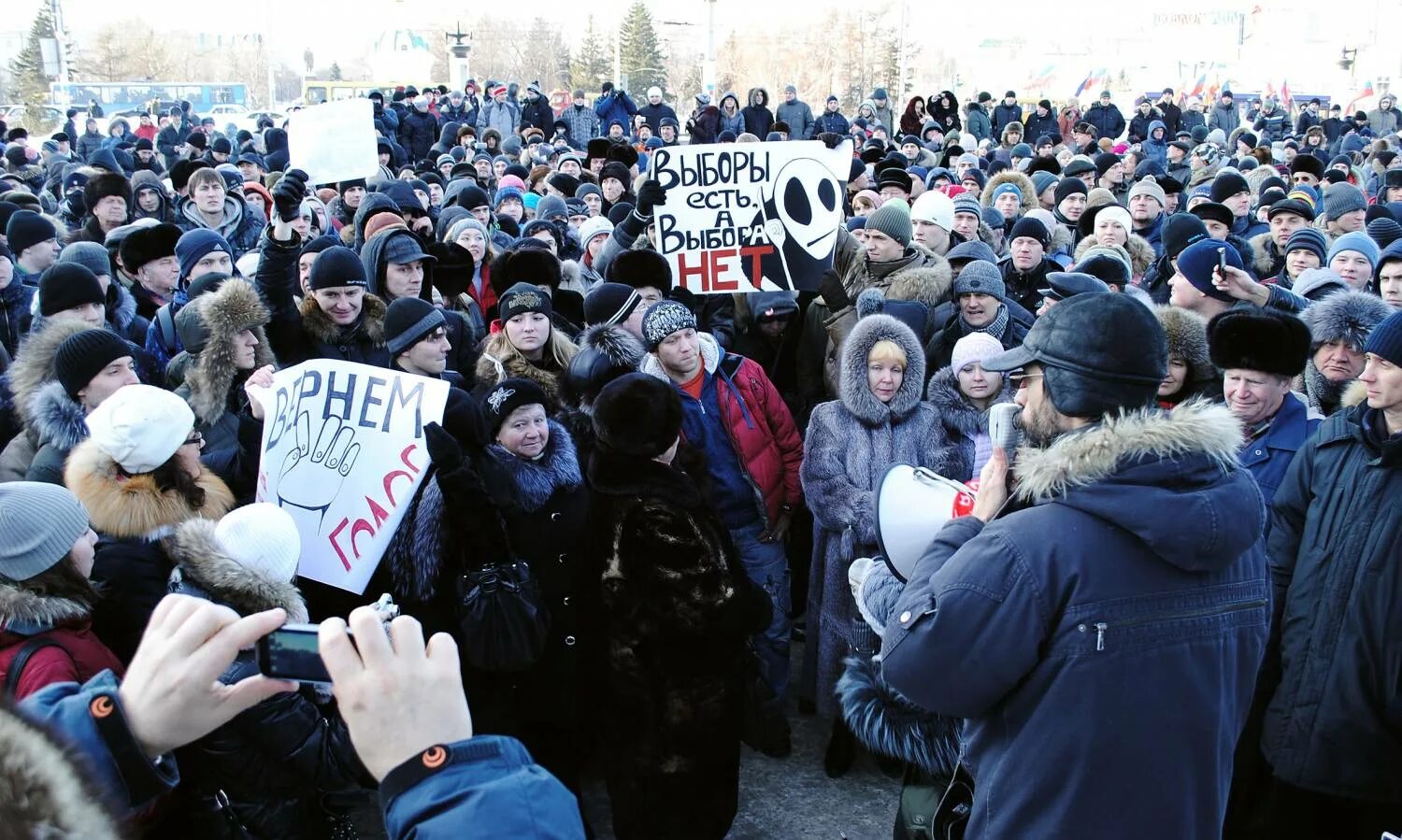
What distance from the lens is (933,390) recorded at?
16.2 ft

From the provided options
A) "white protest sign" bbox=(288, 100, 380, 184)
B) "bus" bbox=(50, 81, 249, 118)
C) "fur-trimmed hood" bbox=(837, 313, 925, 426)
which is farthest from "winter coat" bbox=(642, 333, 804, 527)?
"bus" bbox=(50, 81, 249, 118)

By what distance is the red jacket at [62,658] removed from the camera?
2387 mm

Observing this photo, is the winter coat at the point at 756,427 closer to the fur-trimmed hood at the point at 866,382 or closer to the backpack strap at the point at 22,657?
the fur-trimmed hood at the point at 866,382

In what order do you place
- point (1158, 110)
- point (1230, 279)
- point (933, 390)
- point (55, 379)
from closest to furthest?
point (55, 379) < point (933, 390) < point (1230, 279) < point (1158, 110)

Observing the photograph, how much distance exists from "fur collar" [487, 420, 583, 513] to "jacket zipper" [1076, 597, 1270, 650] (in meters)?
2.20

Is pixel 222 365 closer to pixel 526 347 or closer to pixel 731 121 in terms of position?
pixel 526 347

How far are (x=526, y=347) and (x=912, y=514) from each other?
291 centimetres

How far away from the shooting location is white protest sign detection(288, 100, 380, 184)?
877cm

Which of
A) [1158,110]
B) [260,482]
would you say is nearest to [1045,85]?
[1158,110]

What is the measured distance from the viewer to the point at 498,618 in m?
3.49

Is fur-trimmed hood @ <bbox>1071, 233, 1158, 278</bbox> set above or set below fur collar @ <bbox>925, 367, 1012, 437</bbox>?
above

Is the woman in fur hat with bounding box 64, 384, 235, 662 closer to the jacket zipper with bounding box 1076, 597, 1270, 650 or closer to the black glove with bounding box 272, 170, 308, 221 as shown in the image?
the jacket zipper with bounding box 1076, 597, 1270, 650

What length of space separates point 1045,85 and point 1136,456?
50.9 m

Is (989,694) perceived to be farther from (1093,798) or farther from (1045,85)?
(1045,85)
